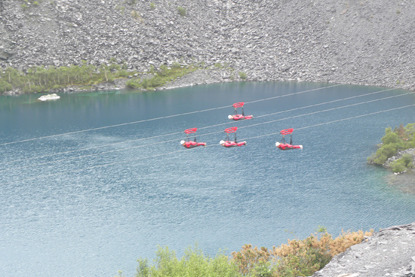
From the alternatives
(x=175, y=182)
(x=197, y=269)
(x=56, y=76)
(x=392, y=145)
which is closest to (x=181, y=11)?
(x=56, y=76)

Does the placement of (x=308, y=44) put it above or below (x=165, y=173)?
above

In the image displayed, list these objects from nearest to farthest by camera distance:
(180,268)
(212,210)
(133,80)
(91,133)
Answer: (180,268) → (212,210) → (91,133) → (133,80)

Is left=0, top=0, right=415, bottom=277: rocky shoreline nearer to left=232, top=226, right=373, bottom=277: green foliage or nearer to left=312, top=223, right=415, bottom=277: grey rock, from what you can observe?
left=232, top=226, right=373, bottom=277: green foliage

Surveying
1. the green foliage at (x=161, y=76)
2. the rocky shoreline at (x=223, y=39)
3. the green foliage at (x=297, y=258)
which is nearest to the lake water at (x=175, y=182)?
the green foliage at (x=297, y=258)

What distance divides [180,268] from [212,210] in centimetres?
2677

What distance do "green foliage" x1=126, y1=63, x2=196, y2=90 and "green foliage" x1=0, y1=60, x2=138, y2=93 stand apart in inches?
192

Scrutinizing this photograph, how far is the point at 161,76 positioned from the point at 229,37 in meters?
28.9

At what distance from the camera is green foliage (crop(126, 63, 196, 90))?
14225 centimetres

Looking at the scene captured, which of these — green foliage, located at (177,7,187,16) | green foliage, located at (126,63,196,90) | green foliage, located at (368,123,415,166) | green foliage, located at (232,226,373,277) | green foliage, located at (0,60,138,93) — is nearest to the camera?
green foliage, located at (232,226,373,277)

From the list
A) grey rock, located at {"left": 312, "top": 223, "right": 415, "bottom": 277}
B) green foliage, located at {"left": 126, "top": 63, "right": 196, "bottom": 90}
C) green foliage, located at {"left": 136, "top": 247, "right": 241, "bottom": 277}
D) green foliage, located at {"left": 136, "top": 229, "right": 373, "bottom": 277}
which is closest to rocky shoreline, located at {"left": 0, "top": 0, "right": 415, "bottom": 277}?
green foliage, located at {"left": 126, "top": 63, "right": 196, "bottom": 90}

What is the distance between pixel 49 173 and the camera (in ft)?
265

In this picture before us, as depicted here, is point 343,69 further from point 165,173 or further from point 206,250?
point 206,250

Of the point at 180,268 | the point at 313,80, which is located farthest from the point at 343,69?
the point at 180,268

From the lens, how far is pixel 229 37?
163250 millimetres
